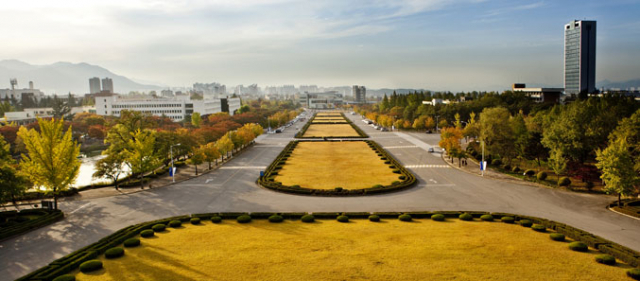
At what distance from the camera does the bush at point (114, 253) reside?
2606cm

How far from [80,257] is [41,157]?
60.4 ft

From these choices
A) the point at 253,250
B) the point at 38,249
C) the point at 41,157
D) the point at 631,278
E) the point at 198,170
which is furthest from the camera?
the point at 198,170

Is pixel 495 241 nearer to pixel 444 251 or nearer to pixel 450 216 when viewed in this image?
pixel 444 251

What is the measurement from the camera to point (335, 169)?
5941cm

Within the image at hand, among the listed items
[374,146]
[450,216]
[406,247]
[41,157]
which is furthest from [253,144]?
[406,247]

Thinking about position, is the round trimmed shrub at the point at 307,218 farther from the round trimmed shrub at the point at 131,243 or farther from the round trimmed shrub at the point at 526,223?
the round trimmed shrub at the point at 526,223

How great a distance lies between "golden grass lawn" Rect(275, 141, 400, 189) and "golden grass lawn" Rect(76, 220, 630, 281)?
18051mm

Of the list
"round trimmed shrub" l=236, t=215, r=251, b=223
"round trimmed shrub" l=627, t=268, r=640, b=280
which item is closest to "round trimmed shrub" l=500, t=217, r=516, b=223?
"round trimmed shrub" l=627, t=268, r=640, b=280

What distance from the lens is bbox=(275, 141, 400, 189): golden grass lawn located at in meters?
50.3

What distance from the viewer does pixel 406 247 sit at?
26.8 metres

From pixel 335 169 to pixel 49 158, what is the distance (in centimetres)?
3409

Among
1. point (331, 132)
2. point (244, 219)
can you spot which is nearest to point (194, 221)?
point (244, 219)

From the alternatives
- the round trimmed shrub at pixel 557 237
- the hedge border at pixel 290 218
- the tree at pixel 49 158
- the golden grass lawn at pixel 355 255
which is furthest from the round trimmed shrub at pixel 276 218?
the tree at pixel 49 158

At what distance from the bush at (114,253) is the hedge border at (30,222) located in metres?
11.5
